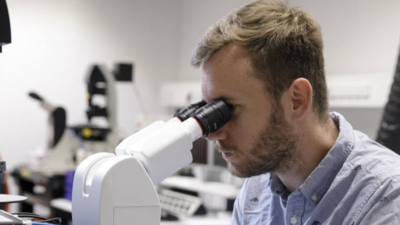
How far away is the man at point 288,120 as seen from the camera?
1.08 meters

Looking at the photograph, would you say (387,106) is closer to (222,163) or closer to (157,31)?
(222,163)

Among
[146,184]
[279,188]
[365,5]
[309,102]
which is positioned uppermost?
[365,5]

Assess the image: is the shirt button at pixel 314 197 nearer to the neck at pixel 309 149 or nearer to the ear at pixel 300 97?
the neck at pixel 309 149

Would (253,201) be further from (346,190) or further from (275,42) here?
(275,42)

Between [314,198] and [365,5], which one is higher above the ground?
[365,5]

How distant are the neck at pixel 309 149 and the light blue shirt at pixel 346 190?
37 millimetres

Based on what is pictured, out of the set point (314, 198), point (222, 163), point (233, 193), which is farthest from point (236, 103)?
point (222, 163)

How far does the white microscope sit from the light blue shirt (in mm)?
364

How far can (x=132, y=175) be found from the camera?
2.66 ft

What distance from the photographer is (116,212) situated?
795 millimetres


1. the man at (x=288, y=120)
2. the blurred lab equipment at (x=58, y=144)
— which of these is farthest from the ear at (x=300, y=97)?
the blurred lab equipment at (x=58, y=144)

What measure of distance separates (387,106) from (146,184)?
6.78 feet

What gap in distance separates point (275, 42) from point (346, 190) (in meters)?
0.37

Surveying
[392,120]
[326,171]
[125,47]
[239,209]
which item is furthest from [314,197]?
[125,47]
